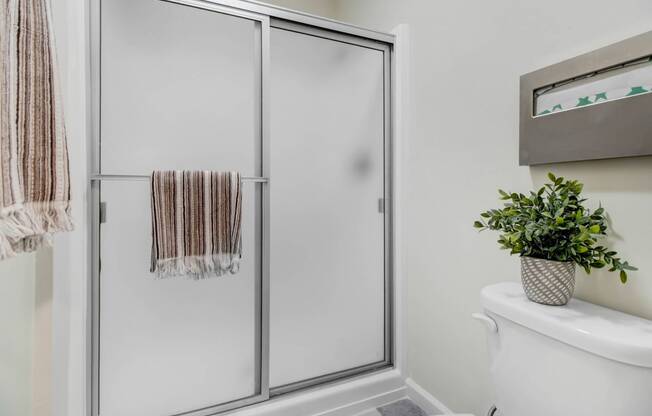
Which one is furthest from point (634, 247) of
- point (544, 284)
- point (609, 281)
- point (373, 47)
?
point (373, 47)

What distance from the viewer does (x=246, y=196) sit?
1.41 metres

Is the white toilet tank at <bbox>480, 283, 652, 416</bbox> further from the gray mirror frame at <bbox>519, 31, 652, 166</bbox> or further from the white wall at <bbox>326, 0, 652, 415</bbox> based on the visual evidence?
the gray mirror frame at <bbox>519, 31, 652, 166</bbox>

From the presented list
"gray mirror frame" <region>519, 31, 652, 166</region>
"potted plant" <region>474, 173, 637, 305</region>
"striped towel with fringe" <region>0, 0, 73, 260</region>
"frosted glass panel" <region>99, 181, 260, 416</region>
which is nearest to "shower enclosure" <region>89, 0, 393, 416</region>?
"frosted glass panel" <region>99, 181, 260, 416</region>

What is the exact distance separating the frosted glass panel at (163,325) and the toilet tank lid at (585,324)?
0.94 m

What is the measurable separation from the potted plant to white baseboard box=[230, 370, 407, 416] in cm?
97

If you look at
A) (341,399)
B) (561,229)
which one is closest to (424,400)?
(341,399)

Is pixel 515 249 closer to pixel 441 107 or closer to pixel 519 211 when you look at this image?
pixel 519 211

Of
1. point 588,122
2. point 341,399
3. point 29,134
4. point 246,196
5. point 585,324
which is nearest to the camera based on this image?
point 29,134

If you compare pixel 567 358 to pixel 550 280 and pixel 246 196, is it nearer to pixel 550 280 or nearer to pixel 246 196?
pixel 550 280

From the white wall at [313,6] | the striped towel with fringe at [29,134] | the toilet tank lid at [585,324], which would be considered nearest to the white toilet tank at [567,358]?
the toilet tank lid at [585,324]

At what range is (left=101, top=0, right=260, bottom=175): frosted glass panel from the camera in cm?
122

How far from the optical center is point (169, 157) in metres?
1.29

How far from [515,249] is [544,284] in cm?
10

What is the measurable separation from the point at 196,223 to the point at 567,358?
114 centimetres
